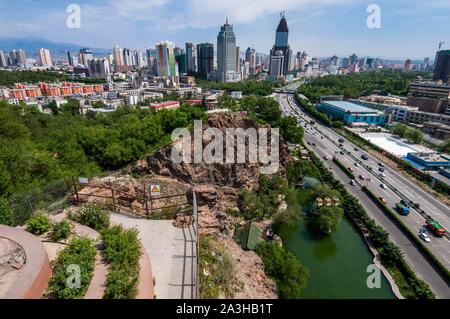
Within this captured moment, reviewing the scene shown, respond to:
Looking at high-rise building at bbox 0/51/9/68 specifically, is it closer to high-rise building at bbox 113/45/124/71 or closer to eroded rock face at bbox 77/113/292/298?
high-rise building at bbox 113/45/124/71

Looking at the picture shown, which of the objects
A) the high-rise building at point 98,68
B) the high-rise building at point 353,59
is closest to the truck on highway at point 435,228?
the high-rise building at point 98,68

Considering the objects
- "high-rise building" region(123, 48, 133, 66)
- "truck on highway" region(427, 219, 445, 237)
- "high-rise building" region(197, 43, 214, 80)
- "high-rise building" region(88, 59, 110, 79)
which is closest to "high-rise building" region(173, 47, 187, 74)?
"high-rise building" region(197, 43, 214, 80)

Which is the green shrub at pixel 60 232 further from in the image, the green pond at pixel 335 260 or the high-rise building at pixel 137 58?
the high-rise building at pixel 137 58

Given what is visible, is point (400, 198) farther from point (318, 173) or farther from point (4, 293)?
point (4, 293)

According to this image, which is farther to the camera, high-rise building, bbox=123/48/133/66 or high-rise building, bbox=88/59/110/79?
high-rise building, bbox=123/48/133/66

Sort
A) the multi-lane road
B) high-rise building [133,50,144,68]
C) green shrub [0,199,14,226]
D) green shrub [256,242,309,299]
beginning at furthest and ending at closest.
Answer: high-rise building [133,50,144,68] → the multi-lane road → green shrub [256,242,309,299] → green shrub [0,199,14,226]

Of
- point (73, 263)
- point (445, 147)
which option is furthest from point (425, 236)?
point (445, 147)

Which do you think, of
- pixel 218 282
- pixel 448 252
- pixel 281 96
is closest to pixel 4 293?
pixel 218 282
